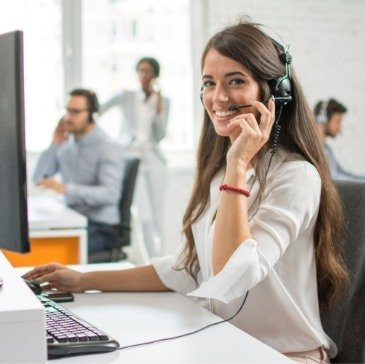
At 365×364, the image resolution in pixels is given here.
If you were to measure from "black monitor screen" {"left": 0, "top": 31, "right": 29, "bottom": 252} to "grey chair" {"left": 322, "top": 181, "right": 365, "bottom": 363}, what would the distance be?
25.9 inches

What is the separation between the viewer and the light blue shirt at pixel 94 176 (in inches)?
136

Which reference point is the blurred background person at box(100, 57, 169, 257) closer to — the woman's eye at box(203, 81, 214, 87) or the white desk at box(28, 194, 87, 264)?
the white desk at box(28, 194, 87, 264)

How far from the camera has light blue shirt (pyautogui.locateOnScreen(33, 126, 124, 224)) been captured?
136 inches

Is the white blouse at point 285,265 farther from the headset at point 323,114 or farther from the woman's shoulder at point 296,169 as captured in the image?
the headset at point 323,114

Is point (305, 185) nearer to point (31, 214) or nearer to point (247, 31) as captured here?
point (247, 31)

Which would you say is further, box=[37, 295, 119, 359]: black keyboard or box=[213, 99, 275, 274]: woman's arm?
box=[213, 99, 275, 274]: woman's arm

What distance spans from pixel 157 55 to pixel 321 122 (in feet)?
4.17

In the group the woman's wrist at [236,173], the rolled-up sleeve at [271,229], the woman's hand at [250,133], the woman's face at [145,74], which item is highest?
the woman's face at [145,74]

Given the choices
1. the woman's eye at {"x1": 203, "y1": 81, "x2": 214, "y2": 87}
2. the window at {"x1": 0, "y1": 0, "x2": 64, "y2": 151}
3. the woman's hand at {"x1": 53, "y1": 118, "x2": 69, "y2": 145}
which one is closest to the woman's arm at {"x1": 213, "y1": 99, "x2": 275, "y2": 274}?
the woman's eye at {"x1": 203, "y1": 81, "x2": 214, "y2": 87}

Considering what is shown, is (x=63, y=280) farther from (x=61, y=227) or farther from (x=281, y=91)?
(x=61, y=227)

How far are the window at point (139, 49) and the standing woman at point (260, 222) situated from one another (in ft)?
11.6

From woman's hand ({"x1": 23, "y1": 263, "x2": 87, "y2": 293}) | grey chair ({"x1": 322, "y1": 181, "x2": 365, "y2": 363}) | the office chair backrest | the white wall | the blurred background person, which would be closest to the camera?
grey chair ({"x1": 322, "y1": 181, "x2": 365, "y2": 363})

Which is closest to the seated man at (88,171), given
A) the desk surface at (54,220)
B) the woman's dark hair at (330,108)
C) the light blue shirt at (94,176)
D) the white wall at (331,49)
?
the light blue shirt at (94,176)

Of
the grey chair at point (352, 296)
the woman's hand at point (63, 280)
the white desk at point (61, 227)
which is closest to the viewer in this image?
the grey chair at point (352, 296)
